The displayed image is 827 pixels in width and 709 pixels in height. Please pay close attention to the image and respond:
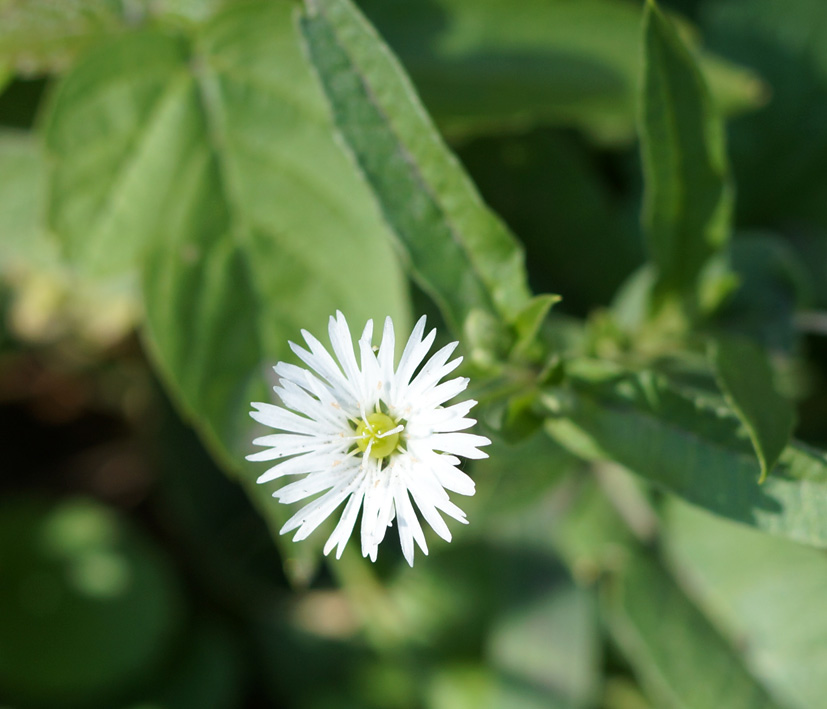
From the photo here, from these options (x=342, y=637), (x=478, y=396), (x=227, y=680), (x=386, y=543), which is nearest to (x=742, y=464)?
(x=478, y=396)

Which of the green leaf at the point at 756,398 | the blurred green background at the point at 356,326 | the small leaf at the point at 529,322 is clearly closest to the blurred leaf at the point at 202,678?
the blurred green background at the point at 356,326

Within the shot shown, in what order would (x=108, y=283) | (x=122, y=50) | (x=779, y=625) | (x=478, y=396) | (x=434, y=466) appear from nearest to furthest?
(x=434, y=466)
(x=478, y=396)
(x=122, y=50)
(x=779, y=625)
(x=108, y=283)

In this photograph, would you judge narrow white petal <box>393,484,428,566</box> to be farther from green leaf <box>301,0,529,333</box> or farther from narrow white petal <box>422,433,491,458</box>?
green leaf <box>301,0,529,333</box>

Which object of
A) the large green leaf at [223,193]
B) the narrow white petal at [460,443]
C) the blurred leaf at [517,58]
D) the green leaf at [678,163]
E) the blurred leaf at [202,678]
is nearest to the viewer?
the narrow white petal at [460,443]

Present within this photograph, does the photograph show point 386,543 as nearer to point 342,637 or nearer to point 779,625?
point 342,637

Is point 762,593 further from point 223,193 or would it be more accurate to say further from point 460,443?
point 223,193

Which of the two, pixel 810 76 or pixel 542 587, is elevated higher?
pixel 810 76

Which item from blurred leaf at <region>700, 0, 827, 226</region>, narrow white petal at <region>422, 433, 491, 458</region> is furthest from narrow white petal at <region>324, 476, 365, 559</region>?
blurred leaf at <region>700, 0, 827, 226</region>

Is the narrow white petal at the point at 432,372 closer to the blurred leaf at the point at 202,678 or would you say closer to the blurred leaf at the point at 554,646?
the blurred leaf at the point at 554,646
